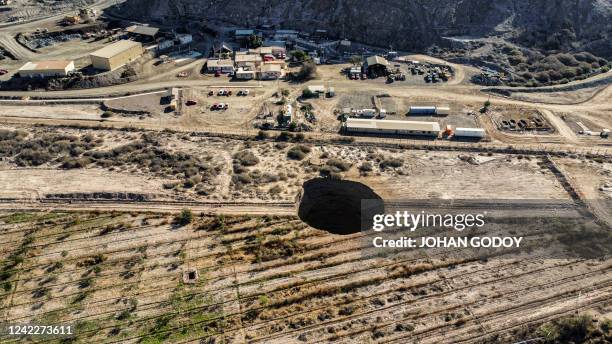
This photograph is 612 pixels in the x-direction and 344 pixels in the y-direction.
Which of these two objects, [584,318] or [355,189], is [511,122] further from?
[584,318]

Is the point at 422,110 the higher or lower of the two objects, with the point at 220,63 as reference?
lower

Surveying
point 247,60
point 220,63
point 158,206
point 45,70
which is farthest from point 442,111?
point 45,70

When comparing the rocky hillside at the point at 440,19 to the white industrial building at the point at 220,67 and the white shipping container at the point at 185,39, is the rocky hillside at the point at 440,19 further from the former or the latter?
the white industrial building at the point at 220,67

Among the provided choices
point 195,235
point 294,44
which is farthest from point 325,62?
point 195,235

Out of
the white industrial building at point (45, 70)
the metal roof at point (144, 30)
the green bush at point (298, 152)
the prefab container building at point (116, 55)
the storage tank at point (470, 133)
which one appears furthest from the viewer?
the metal roof at point (144, 30)

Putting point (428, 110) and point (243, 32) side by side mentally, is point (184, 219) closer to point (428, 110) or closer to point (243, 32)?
point (428, 110)

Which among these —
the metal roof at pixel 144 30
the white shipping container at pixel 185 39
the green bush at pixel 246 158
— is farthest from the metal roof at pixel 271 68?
the metal roof at pixel 144 30

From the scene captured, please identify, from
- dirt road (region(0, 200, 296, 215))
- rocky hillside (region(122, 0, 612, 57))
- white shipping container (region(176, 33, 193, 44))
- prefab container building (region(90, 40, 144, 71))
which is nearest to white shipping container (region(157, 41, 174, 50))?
white shipping container (region(176, 33, 193, 44))
